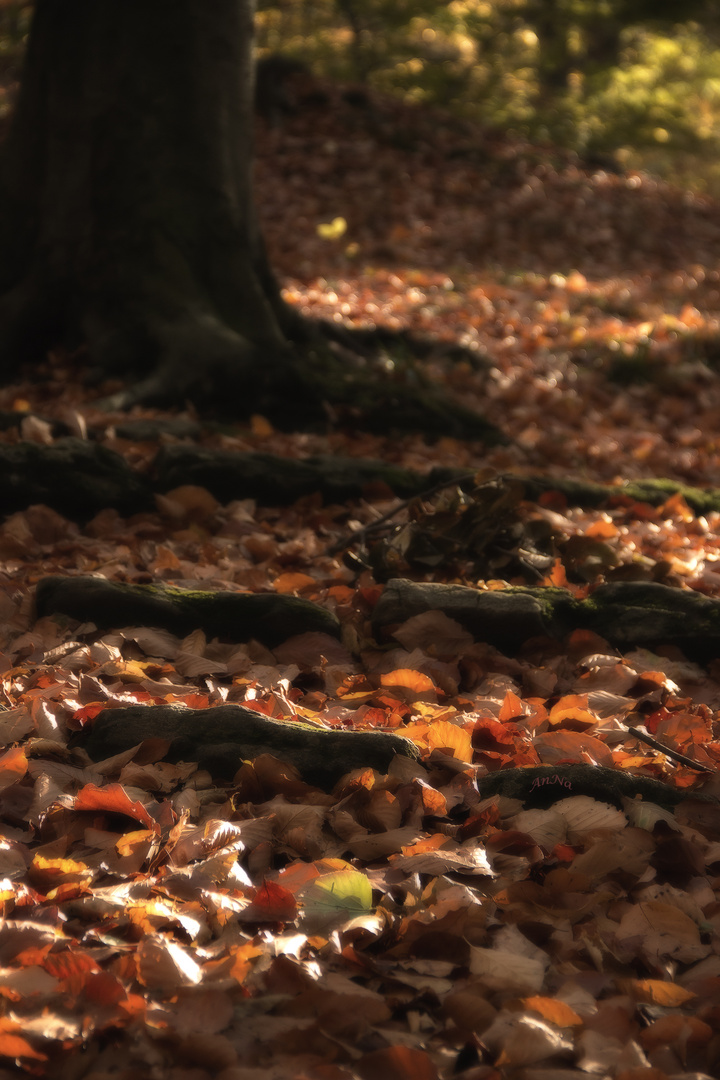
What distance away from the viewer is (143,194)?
5691 mm

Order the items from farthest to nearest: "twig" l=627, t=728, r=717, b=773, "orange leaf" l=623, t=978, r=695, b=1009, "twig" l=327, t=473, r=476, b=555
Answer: "twig" l=327, t=473, r=476, b=555
"twig" l=627, t=728, r=717, b=773
"orange leaf" l=623, t=978, r=695, b=1009

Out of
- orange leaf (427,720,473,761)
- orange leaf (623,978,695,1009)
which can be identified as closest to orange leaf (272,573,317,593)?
orange leaf (427,720,473,761)

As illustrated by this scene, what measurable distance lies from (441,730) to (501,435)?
3.81 meters

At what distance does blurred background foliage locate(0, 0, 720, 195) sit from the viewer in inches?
618

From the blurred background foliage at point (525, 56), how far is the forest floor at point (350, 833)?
13143 millimetres

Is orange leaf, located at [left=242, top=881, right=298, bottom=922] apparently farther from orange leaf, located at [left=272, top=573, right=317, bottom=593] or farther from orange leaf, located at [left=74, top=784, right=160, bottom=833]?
orange leaf, located at [left=272, top=573, right=317, bottom=593]

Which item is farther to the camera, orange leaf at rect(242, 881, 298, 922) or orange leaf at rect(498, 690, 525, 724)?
orange leaf at rect(498, 690, 525, 724)

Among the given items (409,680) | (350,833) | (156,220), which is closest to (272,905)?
(350,833)

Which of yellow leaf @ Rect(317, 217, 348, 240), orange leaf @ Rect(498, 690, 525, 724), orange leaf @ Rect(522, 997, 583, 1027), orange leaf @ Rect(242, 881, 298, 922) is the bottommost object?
orange leaf @ Rect(498, 690, 525, 724)

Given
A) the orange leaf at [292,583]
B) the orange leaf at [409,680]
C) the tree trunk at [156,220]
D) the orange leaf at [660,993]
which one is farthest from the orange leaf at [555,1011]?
the tree trunk at [156,220]

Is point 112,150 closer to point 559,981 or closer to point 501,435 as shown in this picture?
point 501,435

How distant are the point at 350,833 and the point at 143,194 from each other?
4.75 metres

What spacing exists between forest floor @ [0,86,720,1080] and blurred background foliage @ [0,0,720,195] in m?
13.1

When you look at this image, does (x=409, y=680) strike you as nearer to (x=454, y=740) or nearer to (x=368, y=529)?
(x=454, y=740)
